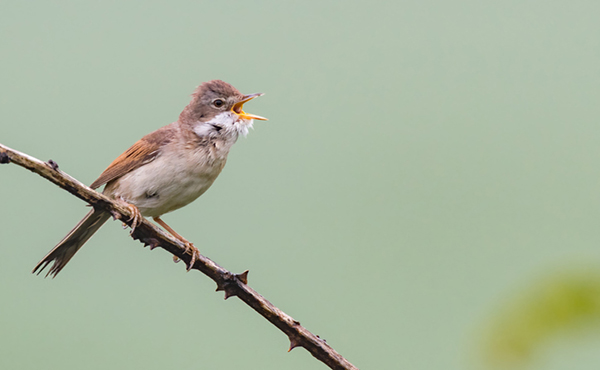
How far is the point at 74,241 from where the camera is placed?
11.3 feet

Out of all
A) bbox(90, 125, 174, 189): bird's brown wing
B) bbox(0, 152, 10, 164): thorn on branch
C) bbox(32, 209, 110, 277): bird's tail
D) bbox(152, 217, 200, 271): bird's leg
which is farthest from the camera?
bbox(90, 125, 174, 189): bird's brown wing

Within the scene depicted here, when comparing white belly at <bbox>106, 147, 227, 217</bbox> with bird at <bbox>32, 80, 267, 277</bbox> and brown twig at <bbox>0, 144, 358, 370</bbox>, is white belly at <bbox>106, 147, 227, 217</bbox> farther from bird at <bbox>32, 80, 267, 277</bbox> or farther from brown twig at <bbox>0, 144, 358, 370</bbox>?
brown twig at <bbox>0, 144, 358, 370</bbox>

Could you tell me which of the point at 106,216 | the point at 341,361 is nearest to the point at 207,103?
the point at 106,216

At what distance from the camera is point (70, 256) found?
3336mm

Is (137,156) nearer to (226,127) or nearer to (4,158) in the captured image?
(226,127)

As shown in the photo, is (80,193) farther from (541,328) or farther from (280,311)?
(541,328)

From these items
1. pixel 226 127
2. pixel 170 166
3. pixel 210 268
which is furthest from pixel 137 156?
pixel 210 268

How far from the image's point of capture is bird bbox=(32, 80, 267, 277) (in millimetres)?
3445

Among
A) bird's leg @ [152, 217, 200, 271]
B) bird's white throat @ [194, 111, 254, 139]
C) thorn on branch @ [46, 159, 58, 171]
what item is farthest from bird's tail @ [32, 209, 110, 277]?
thorn on branch @ [46, 159, 58, 171]

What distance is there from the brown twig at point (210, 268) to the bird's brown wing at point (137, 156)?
1222 millimetres

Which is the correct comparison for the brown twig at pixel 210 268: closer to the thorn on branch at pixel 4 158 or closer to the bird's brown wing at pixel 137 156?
the thorn on branch at pixel 4 158

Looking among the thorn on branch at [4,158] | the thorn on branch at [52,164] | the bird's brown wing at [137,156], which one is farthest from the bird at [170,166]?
the thorn on branch at [4,158]

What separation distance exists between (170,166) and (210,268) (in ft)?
3.81

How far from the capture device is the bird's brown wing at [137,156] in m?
3.62
